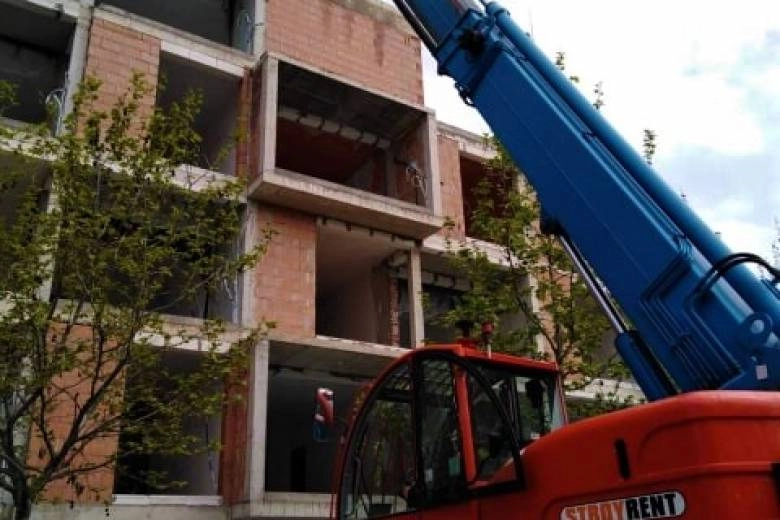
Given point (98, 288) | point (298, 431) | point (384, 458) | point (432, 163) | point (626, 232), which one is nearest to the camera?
point (626, 232)

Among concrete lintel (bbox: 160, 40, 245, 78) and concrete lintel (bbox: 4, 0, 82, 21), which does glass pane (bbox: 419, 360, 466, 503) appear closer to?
concrete lintel (bbox: 160, 40, 245, 78)

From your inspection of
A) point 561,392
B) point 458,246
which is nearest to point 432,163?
point 458,246

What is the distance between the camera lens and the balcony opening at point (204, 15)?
794 inches

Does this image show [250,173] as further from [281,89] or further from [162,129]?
[162,129]

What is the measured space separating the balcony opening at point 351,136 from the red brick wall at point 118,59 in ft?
9.96

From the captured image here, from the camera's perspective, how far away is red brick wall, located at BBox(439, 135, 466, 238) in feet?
68.0

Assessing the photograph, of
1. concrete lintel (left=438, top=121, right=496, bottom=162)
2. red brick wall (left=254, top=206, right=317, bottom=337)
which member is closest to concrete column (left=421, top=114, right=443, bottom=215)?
concrete lintel (left=438, top=121, right=496, bottom=162)

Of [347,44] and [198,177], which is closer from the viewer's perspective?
[198,177]

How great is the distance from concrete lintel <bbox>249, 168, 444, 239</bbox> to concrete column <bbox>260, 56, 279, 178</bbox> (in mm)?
363

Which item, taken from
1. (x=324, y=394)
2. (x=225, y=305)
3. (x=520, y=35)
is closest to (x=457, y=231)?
(x=225, y=305)

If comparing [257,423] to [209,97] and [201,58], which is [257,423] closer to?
[201,58]

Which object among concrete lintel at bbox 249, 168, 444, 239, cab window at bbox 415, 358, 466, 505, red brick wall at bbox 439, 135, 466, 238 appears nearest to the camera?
cab window at bbox 415, 358, 466, 505

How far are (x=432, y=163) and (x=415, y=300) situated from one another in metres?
3.75

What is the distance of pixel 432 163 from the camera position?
1956 centimetres
